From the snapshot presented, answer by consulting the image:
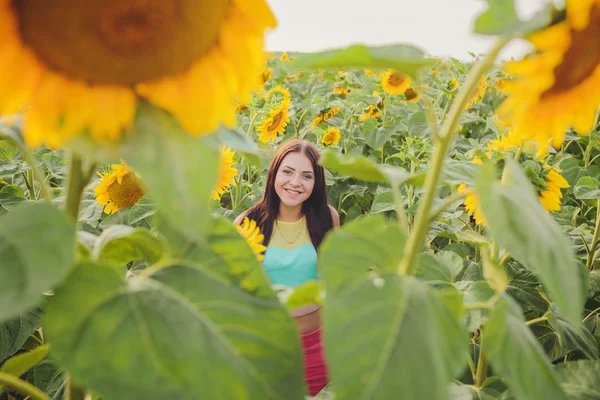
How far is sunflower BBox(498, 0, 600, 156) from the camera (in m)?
0.48

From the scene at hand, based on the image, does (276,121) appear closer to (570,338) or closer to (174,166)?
(570,338)

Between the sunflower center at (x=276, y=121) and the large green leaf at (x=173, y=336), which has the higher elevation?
the sunflower center at (x=276, y=121)

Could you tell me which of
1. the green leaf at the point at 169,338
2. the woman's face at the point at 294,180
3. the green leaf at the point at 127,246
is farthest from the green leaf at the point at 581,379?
the woman's face at the point at 294,180

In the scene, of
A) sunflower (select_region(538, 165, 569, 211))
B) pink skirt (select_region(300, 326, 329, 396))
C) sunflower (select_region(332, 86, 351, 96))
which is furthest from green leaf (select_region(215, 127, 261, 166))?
sunflower (select_region(332, 86, 351, 96))

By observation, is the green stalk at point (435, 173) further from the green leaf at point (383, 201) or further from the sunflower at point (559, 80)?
the green leaf at point (383, 201)

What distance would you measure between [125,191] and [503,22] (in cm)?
153

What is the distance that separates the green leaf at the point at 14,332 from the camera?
53.2 inches

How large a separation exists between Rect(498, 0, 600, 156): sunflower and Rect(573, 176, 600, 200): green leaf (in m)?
1.09

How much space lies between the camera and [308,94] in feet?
23.0

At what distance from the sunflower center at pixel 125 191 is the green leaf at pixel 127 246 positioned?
3.82ft

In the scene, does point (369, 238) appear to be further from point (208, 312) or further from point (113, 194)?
point (113, 194)

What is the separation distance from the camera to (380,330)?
0.42 m

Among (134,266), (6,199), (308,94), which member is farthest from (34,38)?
(308,94)

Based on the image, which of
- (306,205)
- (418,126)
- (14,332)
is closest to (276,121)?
(306,205)
